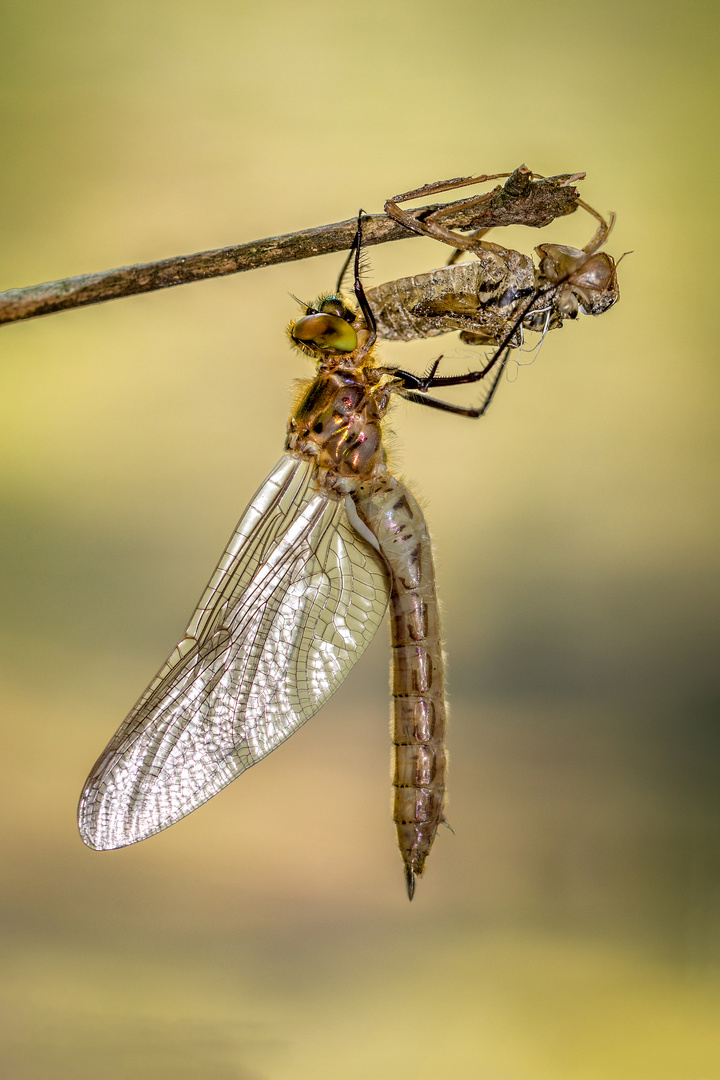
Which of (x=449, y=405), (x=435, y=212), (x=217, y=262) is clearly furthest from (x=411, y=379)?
(x=217, y=262)

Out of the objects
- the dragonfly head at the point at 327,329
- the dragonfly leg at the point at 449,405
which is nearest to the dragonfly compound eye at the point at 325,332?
the dragonfly head at the point at 327,329

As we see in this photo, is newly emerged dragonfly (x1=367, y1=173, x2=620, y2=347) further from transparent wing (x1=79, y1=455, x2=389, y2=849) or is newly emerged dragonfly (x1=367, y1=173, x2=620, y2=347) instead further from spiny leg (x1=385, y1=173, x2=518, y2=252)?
transparent wing (x1=79, y1=455, x2=389, y2=849)

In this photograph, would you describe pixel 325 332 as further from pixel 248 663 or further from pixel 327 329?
pixel 248 663

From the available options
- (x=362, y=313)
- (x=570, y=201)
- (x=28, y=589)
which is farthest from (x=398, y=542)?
(x=28, y=589)

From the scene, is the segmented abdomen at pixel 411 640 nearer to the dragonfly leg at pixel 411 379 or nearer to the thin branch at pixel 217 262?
the dragonfly leg at pixel 411 379

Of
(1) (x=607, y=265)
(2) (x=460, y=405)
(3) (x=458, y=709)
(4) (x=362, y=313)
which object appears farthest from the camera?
(3) (x=458, y=709)

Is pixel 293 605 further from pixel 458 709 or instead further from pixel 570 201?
pixel 458 709
